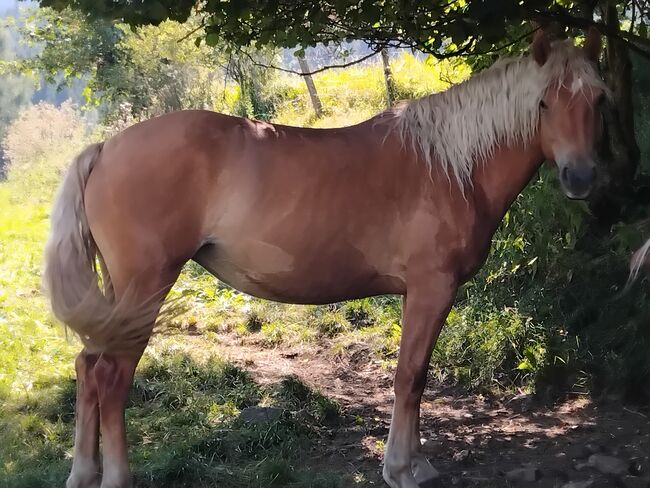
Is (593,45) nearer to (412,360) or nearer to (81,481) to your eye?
(412,360)

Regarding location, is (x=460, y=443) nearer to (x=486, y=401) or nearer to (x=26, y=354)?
(x=486, y=401)

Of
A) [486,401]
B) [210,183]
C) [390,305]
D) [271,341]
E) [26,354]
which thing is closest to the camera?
[210,183]

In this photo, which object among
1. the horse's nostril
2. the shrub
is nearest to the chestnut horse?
the horse's nostril

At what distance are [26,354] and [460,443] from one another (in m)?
3.20

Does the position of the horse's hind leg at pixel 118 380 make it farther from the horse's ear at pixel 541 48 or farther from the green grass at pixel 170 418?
the horse's ear at pixel 541 48

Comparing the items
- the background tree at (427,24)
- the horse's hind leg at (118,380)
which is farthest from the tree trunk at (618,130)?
the horse's hind leg at (118,380)

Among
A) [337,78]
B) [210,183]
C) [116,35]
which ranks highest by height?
[116,35]

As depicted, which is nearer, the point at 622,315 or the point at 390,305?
the point at 622,315

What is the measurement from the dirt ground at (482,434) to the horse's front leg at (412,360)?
0.68 feet

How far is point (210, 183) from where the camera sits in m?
2.90

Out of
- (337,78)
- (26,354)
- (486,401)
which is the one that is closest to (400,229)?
(486,401)

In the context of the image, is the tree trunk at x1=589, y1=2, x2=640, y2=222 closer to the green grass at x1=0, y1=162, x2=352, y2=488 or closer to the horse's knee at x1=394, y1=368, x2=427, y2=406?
the horse's knee at x1=394, y1=368, x2=427, y2=406

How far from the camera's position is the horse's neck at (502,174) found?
3104 millimetres

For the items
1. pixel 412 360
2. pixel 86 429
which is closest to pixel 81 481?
pixel 86 429
